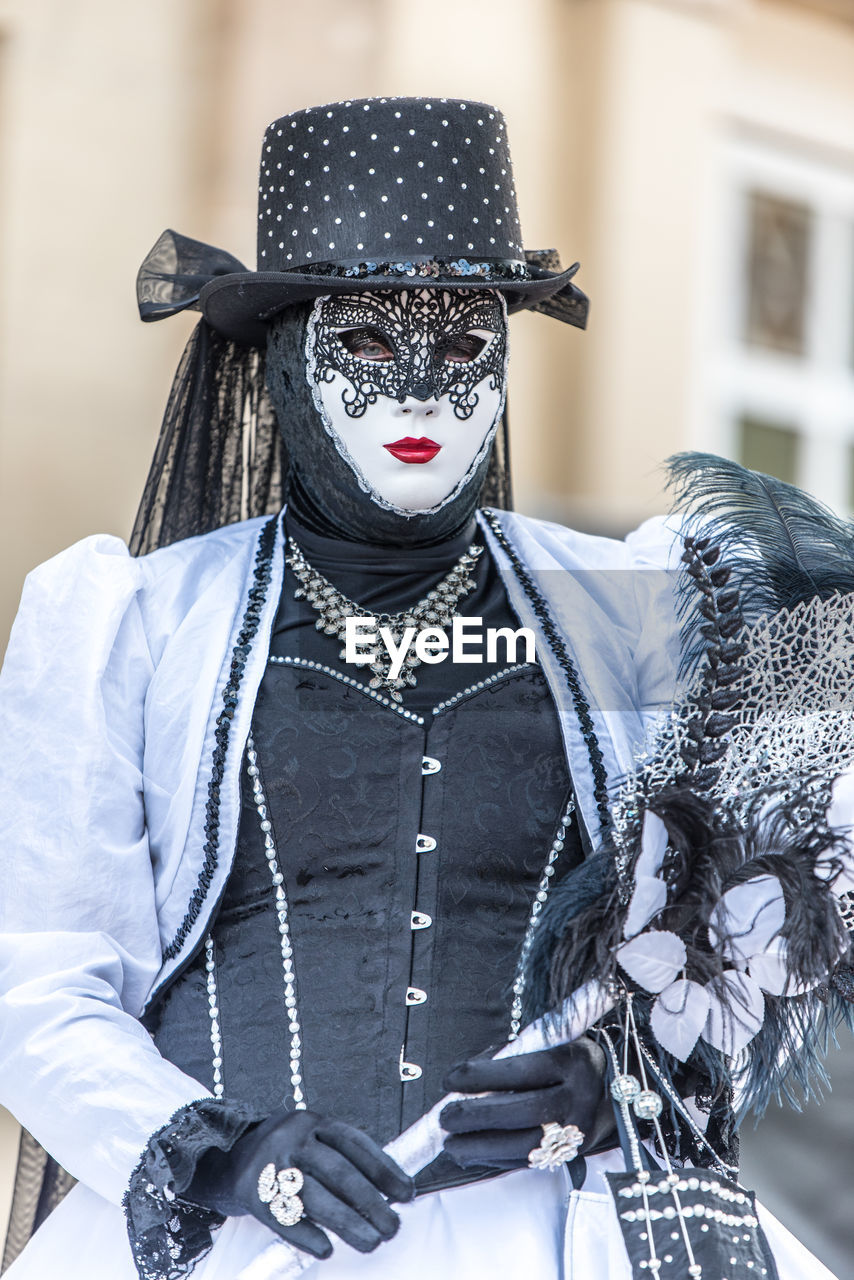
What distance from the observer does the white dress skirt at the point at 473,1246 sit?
1.49 meters

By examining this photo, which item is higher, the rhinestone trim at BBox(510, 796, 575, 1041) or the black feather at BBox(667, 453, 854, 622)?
the black feather at BBox(667, 453, 854, 622)

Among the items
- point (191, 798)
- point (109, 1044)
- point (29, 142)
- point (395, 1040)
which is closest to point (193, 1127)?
point (109, 1044)

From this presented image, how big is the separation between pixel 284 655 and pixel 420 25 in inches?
110

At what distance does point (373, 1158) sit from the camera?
4.74ft

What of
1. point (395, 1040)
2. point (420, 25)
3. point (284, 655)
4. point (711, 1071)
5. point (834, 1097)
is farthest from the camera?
point (420, 25)

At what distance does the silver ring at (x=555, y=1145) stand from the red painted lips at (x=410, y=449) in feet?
2.11

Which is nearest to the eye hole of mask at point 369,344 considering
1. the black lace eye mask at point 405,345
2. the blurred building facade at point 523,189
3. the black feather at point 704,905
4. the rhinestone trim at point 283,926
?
the black lace eye mask at point 405,345

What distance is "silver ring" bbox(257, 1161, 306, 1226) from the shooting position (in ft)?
4.72

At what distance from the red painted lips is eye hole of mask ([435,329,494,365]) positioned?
8 cm

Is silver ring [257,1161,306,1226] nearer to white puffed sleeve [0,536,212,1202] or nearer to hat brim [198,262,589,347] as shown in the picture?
white puffed sleeve [0,536,212,1202]

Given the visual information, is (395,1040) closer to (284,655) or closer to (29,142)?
(284,655)

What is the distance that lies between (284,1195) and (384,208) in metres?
0.93

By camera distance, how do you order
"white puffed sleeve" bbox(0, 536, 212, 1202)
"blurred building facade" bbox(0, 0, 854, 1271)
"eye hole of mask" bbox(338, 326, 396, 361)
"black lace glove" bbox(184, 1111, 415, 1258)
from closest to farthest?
"black lace glove" bbox(184, 1111, 415, 1258)
"white puffed sleeve" bbox(0, 536, 212, 1202)
"eye hole of mask" bbox(338, 326, 396, 361)
"blurred building facade" bbox(0, 0, 854, 1271)

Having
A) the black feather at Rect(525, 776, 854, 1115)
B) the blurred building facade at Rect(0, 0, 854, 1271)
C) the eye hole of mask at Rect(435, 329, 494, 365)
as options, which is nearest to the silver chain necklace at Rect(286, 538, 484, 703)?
the eye hole of mask at Rect(435, 329, 494, 365)
